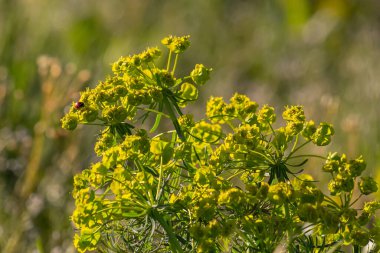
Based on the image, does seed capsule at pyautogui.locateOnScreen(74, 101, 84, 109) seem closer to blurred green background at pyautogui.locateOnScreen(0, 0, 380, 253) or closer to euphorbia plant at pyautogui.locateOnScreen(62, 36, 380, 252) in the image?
euphorbia plant at pyautogui.locateOnScreen(62, 36, 380, 252)

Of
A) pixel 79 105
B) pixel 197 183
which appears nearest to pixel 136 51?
pixel 79 105

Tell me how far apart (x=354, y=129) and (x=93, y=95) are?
7.07 ft

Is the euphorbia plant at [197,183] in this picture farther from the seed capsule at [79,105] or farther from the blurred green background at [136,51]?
the blurred green background at [136,51]

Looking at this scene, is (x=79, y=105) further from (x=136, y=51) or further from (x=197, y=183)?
(x=136, y=51)

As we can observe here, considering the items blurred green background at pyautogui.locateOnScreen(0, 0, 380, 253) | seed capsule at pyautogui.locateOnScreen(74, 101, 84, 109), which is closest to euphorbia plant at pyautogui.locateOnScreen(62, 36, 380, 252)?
seed capsule at pyautogui.locateOnScreen(74, 101, 84, 109)

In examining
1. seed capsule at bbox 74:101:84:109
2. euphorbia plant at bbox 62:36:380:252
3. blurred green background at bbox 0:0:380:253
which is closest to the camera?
euphorbia plant at bbox 62:36:380:252

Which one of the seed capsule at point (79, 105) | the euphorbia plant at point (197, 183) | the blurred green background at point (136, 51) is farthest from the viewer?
the blurred green background at point (136, 51)

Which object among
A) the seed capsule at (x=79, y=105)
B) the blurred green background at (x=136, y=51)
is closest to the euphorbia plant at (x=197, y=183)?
the seed capsule at (x=79, y=105)

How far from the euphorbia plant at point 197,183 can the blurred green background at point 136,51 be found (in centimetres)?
87

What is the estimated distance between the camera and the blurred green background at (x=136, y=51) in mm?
3750

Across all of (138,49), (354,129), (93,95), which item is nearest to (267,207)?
(93,95)

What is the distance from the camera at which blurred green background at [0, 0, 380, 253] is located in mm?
3750

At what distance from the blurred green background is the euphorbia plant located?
871 mm

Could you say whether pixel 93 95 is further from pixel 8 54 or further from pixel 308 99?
pixel 308 99
